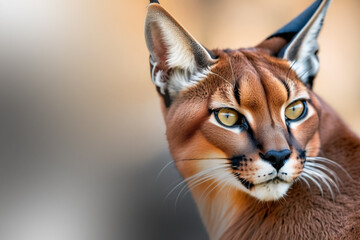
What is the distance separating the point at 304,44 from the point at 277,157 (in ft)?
0.93

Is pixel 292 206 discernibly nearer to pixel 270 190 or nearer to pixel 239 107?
pixel 270 190

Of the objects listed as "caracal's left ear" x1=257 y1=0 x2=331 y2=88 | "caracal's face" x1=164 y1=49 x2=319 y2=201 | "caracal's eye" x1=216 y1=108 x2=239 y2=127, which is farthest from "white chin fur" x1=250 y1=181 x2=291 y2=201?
"caracal's left ear" x1=257 y1=0 x2=331 y2=88

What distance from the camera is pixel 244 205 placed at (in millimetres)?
1037

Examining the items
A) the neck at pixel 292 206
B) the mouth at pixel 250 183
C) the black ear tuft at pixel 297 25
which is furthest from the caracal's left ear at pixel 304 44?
the mouth at pixel 250 183

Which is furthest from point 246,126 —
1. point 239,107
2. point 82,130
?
point 82,130

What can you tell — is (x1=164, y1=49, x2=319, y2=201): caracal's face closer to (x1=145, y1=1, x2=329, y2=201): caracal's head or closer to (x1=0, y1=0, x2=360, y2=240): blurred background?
A: (x1=145, y1=1, x2=329, y2=201): caracal's head

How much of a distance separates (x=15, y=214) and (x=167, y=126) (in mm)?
489

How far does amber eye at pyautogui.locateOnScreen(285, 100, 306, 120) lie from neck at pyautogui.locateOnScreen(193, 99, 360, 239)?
0.39ft

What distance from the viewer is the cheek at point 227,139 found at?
898 millimetres

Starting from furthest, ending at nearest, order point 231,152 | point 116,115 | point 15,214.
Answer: point 116,115, point 15,214, point 231,152

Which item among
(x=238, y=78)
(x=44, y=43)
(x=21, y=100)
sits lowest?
(x=238, y=78)

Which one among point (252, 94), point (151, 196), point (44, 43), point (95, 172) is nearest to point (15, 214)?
point (95, 172)

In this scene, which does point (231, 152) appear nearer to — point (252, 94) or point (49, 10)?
point (252, 94)

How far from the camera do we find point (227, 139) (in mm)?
917
